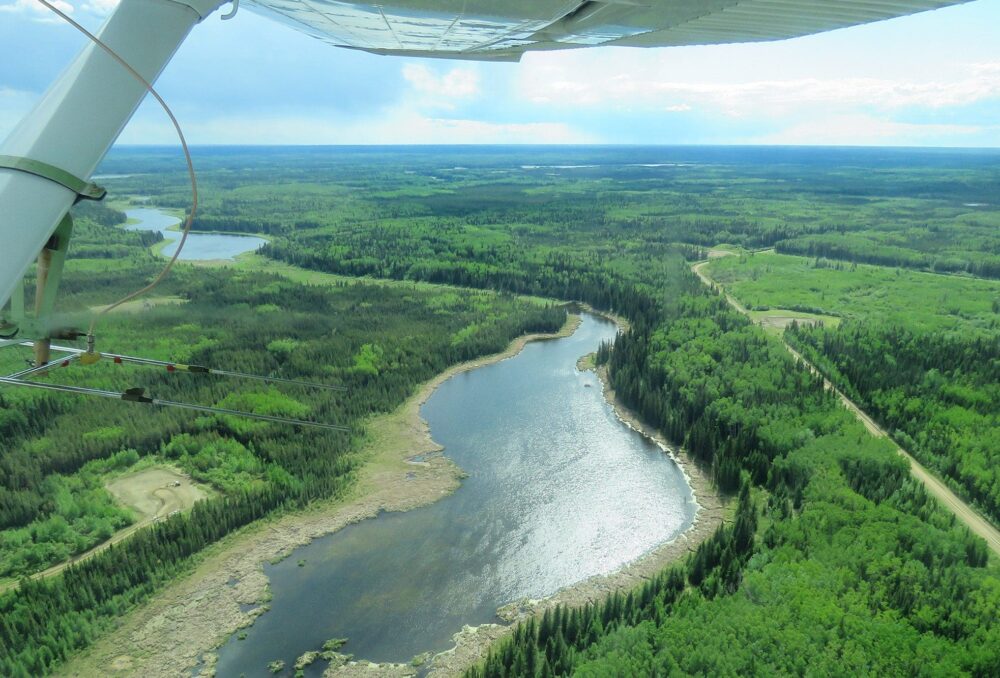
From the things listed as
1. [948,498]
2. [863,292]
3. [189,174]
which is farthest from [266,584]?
[863,292]

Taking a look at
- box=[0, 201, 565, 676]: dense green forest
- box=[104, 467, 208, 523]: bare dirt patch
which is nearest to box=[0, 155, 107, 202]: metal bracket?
box=[0, 201, 565, 676]: dense green forest

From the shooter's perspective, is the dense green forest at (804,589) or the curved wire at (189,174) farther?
the dense green forest at (804,589)

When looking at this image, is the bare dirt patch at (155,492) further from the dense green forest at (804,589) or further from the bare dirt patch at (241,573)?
the dense green forest at (804,589)

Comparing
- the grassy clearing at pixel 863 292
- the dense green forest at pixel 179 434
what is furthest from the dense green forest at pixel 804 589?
the grassy clearing at pixel 863 292

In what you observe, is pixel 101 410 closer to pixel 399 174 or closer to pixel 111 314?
pixel 111 314

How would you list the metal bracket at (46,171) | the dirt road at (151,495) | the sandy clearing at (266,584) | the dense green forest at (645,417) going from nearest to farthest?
1. the metal bracket at (46,171)
2. the dense green forest at (645,417)
3. the sandy clearing at (266,584)
4. the dirt road at (151,495)

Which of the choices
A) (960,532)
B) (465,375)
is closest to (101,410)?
(465,375)

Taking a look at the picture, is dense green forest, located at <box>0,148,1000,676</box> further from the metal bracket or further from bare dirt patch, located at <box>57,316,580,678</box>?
bare dirt patch, located at <box>57,316,580,678</box>
